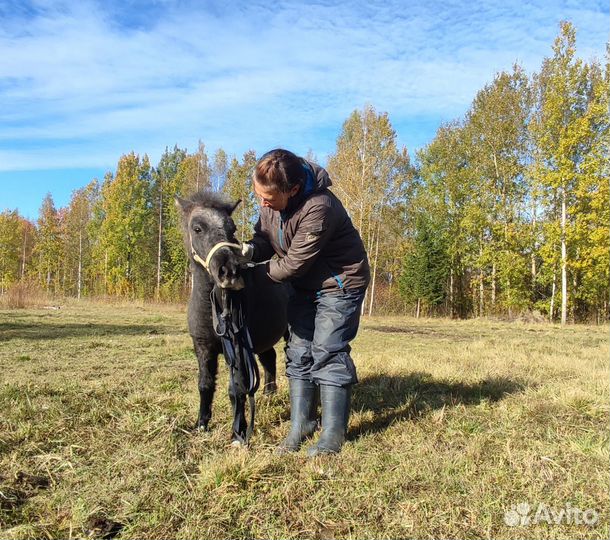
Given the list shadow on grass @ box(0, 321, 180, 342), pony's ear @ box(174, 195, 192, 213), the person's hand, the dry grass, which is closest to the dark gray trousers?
the person's hand

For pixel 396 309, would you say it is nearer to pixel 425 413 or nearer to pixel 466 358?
pixel 466 358

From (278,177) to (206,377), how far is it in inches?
74.6

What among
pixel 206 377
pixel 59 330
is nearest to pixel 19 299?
pixel 59 330

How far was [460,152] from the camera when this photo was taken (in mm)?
30344

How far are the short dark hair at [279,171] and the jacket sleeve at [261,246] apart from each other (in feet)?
2.21

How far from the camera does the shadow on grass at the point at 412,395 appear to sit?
4.42 m

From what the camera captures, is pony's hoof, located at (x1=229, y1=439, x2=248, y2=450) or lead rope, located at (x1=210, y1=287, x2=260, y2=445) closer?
pony's hoof, located at (x1=229, y1=439, x2=248, y2=450)

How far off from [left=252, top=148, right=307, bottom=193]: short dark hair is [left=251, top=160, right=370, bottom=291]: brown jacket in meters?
0.13

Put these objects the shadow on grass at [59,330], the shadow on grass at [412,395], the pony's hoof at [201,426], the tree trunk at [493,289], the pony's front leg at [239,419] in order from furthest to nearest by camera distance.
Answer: the tree trunk at [493,289] < the shadow on grass at [59,330] < the shadow on grass at [412,395] < the pony's hoof at [201,426] < the pony's front leg at [239,419]

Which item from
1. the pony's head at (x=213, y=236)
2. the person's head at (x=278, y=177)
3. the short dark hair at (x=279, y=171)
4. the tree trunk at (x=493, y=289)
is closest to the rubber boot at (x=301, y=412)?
the pony's head at (x=213, y=236)

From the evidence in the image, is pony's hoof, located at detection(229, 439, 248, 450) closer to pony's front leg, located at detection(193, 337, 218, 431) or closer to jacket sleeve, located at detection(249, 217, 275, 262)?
pony's front leg, located at detection(193, 337, 218, 431)

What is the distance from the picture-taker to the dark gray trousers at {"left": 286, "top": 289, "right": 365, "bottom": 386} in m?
3.73

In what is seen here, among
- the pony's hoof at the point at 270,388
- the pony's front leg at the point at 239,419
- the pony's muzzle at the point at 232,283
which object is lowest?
the pony's hoof at the point at 270,388

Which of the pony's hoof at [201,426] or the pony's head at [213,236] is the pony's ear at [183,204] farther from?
the pony's hoof at [201,426]
